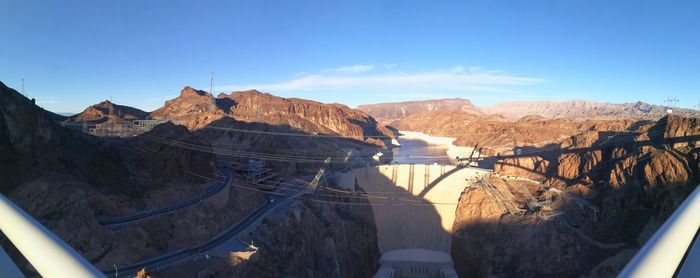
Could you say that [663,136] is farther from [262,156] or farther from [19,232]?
[19,232]

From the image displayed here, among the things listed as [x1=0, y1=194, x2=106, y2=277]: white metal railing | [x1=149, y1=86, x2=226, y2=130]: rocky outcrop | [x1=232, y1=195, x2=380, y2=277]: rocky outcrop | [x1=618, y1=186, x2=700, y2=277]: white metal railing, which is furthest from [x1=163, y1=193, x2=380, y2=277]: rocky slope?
[x1=149, y1=86, x2=226, y2=130]: rocky outcrop

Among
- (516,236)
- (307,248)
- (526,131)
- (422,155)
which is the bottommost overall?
(516,236)

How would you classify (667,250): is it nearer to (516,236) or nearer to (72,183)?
(72,183)

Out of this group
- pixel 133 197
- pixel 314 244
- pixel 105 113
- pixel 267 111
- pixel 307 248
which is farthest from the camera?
pixel 267 111

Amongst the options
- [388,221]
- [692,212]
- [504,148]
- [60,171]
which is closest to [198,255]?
[60,171]

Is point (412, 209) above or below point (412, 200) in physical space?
below

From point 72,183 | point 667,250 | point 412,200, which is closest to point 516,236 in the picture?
point 412,200

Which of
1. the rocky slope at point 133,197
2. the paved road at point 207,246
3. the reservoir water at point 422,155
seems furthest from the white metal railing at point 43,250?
the reservoir water at point 422,155
